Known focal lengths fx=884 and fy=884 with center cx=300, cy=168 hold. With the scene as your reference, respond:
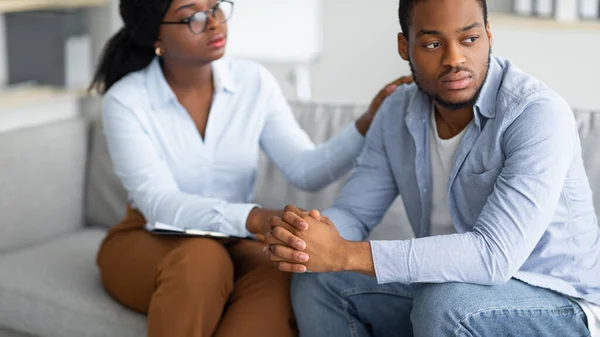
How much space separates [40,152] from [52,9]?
1179 mm

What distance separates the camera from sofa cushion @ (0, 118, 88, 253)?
2363 millimetres

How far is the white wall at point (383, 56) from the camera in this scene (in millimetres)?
3176

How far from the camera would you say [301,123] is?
2371mm

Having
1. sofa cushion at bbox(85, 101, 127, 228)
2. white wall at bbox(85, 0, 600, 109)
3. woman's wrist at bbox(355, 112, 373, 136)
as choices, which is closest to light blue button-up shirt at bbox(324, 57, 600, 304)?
woman's wrist at bbox(355, 112, 373, 136)

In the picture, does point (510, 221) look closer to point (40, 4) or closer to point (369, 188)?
point (369, 188)

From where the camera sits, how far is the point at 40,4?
10.7 feet

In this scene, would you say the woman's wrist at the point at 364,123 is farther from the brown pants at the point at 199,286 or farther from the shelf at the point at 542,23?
the shelf at the point at 542,23

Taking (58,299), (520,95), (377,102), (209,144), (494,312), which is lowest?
(58,299)

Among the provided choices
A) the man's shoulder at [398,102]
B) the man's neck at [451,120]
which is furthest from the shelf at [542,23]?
the man's neck at [451,120]

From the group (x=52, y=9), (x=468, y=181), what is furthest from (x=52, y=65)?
(x=468, y=181)

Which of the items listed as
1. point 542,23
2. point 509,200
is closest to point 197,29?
point 509,200

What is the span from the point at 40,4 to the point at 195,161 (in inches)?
56.5

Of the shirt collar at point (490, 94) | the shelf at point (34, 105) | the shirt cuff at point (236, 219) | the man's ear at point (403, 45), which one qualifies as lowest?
the shelf at point (34, 105)

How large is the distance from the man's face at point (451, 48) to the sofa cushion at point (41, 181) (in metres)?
1.20
